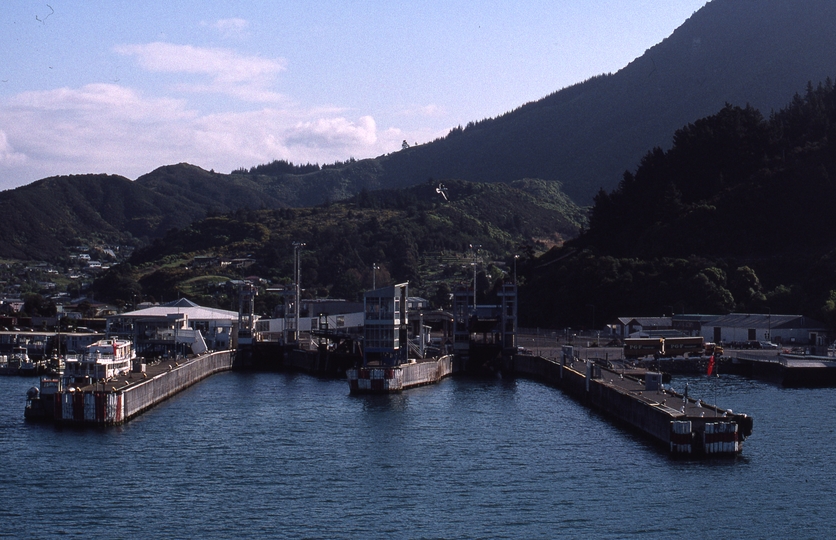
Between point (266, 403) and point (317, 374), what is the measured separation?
22.0 meters

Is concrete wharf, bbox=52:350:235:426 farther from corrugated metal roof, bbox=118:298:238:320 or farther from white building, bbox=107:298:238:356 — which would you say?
corrugated metal roof, bbox=118:298:238:320

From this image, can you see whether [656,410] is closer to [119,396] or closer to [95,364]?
Answer: [119,396]

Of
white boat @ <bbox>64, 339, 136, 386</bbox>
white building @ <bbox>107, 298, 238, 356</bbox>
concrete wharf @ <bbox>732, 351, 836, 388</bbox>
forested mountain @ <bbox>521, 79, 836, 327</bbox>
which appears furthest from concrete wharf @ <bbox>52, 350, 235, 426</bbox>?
forested mountain @ <bbox>521, 79, 836, 327</bbox>

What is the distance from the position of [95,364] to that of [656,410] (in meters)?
33.8

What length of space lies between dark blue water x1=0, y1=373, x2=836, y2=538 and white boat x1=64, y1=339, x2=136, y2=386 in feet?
13.6

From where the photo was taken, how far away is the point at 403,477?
43.3 m

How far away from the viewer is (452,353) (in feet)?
299

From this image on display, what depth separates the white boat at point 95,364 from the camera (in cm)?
6338

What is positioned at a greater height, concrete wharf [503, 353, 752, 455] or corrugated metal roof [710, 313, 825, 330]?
corrugated metal roof [710, 313, 825, 330]

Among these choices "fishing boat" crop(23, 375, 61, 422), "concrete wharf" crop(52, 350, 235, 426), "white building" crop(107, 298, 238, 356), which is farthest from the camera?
"white building" crop(107, 298, 238, 356)

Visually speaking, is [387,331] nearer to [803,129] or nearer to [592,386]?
[592,386]

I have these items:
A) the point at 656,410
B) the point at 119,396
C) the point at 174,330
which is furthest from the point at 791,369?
the point at 174,330

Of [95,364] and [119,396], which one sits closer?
[119,396]

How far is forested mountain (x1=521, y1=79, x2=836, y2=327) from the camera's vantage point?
109562 millimetres
